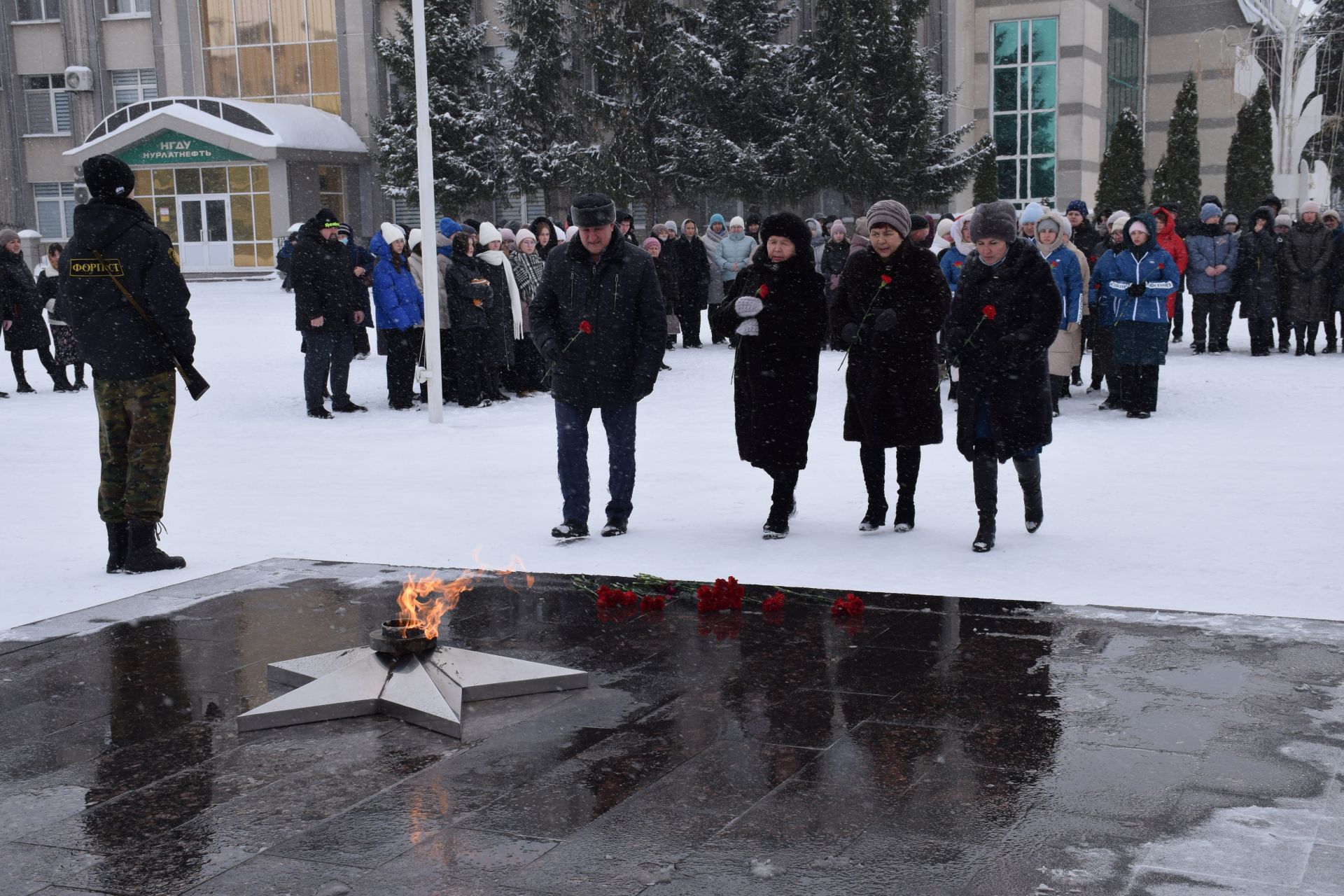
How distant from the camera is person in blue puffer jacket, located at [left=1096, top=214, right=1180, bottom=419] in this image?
490 inches

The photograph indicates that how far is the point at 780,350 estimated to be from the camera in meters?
7.73

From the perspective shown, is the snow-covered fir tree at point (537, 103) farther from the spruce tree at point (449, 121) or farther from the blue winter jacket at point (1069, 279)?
the blue winter jacket at point (1069, 279)

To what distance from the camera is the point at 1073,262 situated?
11586 mm

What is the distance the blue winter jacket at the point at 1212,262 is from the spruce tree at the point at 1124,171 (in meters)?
17.8

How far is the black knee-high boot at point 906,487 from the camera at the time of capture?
25.6 ft

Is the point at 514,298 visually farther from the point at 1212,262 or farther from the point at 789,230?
the point at 1212,262

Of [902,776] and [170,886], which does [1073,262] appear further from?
[170,886]

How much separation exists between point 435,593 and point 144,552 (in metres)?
1.69

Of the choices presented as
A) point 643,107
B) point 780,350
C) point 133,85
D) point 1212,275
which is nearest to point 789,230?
point 780,350

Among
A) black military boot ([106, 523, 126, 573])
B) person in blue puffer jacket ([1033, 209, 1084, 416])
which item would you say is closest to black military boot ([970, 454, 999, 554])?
black military boot ([106, 523, 126, 573])

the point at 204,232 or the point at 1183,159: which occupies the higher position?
the point at 1183,159

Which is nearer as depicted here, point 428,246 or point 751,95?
point 428,246

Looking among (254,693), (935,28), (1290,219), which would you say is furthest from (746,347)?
(935,28)

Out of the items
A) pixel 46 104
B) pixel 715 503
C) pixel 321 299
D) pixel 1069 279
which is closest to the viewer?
pixel 715 503
